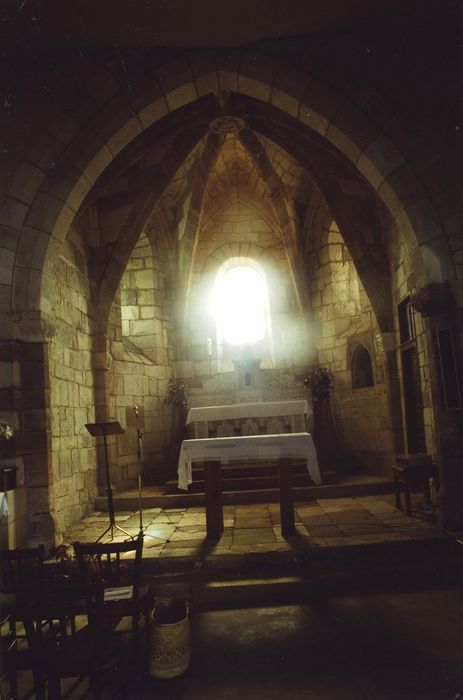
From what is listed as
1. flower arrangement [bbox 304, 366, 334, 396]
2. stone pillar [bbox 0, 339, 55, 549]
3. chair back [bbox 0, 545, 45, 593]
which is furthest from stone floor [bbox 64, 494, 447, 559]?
flower arrangement [bbox 304, 366, 334, 396]

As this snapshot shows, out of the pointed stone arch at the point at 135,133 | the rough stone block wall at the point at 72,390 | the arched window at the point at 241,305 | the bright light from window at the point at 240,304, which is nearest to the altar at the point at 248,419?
the rough stone block wall at the point at 72,390

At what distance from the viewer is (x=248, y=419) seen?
8320 millimetres

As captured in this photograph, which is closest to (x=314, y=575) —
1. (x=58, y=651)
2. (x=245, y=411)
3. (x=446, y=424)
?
(x=446, y=424)

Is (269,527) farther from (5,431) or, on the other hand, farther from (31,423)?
(5,431)

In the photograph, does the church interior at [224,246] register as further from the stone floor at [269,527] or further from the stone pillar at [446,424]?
the stone floor at [269,527]

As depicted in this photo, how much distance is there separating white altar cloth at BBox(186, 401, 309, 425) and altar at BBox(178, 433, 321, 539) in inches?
72.3

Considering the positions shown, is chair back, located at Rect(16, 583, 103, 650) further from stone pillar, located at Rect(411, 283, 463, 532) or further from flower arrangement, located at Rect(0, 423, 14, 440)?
stone pillar, located at Rect(411, 283, 463, 532)

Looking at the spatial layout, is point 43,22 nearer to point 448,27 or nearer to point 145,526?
point 448,27

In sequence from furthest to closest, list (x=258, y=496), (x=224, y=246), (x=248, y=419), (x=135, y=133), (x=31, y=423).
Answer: (x=224, y=246) < (x=248, y=419) < (x=258, y=496) < (x=135, y=133) < (x=31, y=423)

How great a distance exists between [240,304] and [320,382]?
3.02 m

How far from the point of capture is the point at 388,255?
795 cm

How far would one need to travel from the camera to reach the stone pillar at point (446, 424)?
16.2 ft

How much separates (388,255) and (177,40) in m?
4.58

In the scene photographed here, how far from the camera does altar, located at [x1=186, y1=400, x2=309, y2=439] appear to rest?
A: 7.21 metres
